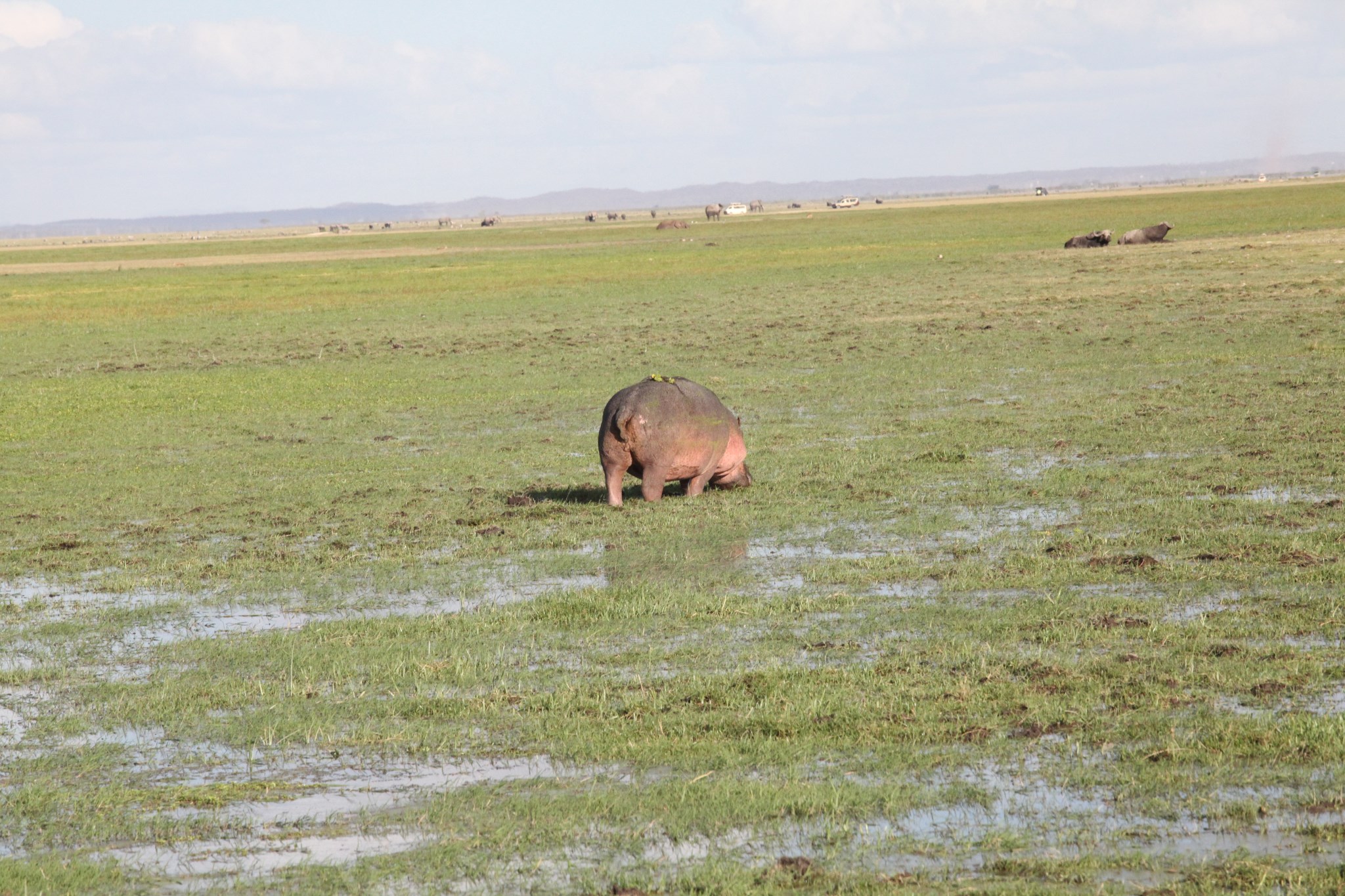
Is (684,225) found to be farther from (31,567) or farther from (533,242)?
(31,567)

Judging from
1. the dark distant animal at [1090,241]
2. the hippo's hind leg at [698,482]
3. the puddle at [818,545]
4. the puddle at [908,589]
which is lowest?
the puddle at [818,545]

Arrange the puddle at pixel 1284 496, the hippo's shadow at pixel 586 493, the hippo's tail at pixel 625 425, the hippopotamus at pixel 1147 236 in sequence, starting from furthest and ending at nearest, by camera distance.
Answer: the hippopotamus at pixel 1147 236 < the hippo's shadow at pixel 586 493 < the hippo's tail at pixel 625 425 < the puddle at pixel 1284 496

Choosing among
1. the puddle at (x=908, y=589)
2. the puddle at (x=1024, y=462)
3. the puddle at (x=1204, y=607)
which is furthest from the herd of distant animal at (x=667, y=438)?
the puddle at (x=1204, y=607)

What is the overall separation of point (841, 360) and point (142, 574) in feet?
47.8

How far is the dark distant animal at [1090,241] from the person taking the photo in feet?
154

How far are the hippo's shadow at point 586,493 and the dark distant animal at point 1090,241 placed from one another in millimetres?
34951

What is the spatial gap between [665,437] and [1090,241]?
37285mm

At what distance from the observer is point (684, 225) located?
94750 mm

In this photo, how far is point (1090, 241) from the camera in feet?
156

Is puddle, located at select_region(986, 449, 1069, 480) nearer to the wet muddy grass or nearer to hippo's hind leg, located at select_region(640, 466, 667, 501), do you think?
the wet muddy grass

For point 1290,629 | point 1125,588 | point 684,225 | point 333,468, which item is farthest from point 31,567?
point 684,225

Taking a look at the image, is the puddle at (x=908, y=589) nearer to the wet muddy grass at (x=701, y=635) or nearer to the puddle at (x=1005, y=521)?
the wet muddy grass at (x=701, y=635)

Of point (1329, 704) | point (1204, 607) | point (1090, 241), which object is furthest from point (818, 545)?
point (1090, 241)

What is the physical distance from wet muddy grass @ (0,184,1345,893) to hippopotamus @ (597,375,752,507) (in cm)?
33
